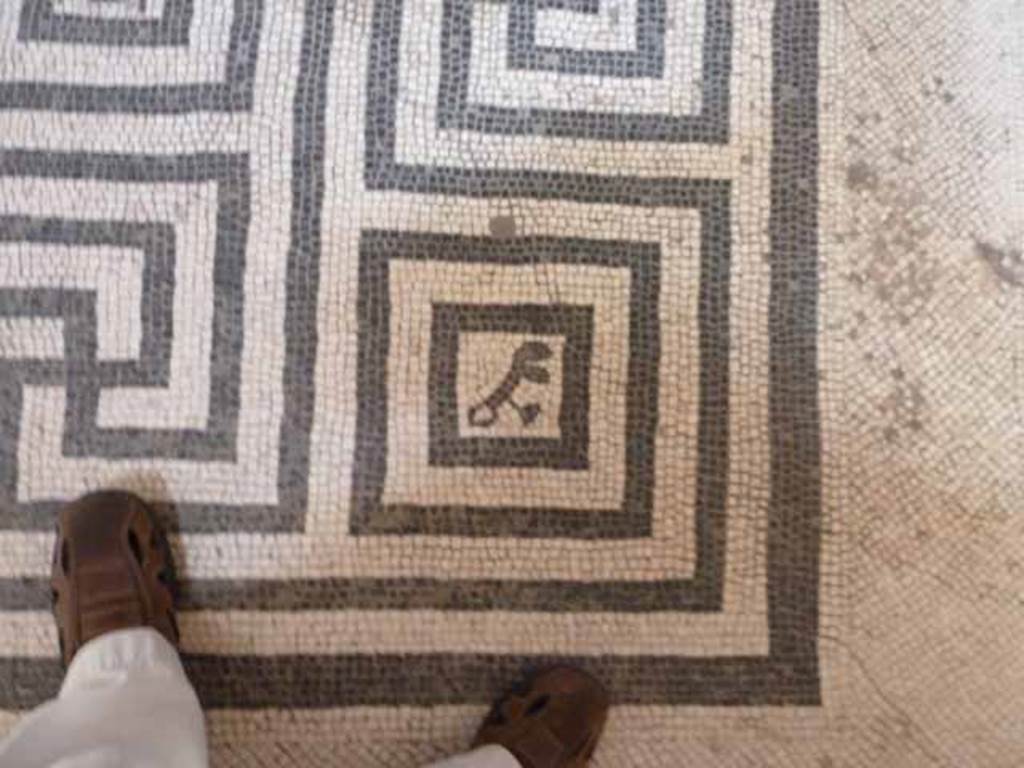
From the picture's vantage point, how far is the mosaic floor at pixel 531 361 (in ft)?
3.20

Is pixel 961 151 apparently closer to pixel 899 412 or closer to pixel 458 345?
pixel 899 412

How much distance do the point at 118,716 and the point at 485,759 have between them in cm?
29

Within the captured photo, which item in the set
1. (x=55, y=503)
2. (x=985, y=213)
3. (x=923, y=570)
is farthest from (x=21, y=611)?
(x=985, y=213)

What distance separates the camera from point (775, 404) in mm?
1011

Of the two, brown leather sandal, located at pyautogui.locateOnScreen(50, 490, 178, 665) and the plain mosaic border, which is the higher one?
the plain mosaic border

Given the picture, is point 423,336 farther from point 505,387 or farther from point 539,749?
point 539,749

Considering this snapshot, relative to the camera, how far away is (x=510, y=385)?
3.30 feet

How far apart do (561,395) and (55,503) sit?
1.49 ft

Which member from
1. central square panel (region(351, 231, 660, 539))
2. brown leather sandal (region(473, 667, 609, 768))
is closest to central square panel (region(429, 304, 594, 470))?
central square panel (region(351, 231, 660, 539))

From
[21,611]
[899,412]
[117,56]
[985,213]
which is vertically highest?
[117,56]

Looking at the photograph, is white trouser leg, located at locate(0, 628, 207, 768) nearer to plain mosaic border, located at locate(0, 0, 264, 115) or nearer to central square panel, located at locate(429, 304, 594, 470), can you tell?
central square panel, located at locate(429, 304, 594, 470)

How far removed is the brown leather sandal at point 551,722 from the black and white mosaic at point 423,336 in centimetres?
3

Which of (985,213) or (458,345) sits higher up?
(985,213)

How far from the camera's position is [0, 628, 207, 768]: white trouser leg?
79 cm
